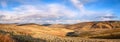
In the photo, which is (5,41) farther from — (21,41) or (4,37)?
(21,41)

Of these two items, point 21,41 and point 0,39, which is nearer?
point 0,39

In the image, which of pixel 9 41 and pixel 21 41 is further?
pixel 21 41

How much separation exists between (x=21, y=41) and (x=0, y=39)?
6.06 metres

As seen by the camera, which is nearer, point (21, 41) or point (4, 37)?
point (4, 37)

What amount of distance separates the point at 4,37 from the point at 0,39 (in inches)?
12.1

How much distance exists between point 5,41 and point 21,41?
6175 millimetres

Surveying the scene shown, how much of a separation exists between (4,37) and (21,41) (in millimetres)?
5840

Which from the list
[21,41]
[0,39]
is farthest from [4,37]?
[21,41]

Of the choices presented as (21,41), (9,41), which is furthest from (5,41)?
(21,41)

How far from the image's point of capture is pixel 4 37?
13570 millimetres

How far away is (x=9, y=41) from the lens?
1345 cm

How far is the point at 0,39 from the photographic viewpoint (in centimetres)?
1334

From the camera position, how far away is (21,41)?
1936 centimetres

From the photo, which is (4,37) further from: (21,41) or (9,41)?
(21,41)
